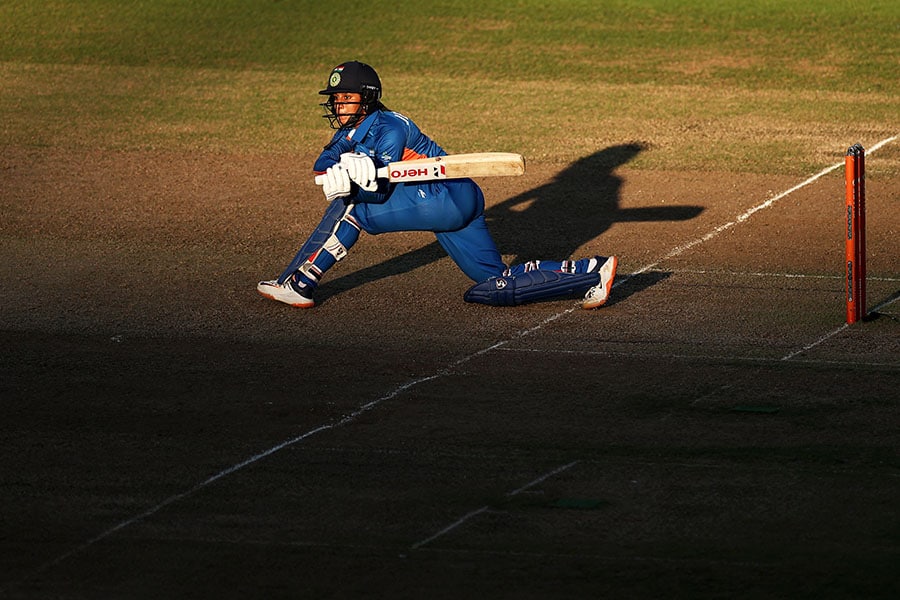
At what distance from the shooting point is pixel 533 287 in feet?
36.0

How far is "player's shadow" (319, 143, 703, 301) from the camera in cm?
1270

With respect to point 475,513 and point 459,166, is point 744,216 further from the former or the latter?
point 475,513

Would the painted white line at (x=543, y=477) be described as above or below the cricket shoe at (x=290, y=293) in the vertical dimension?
below

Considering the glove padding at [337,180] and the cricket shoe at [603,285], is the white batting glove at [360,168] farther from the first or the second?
the cricket shoe at [603,285]

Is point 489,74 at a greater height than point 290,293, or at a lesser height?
greater

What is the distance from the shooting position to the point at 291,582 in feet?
21.6

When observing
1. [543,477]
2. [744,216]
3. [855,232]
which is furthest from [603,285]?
[744,216]

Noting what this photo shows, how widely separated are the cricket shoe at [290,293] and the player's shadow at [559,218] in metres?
0.38

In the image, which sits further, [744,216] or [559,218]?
[559,218]

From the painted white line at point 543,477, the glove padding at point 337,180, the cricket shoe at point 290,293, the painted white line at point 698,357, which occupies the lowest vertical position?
the painted white line at point 543,477

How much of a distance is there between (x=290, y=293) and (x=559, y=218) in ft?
12.9

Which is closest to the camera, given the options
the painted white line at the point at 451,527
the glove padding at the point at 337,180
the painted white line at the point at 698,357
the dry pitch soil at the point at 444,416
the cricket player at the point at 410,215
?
the dry pitch soil at the point at 444,416

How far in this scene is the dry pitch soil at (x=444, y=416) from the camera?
22.3ft

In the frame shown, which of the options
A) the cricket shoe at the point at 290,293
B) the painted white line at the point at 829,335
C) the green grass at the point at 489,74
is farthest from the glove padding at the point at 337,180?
the green grass at the point at 489,74
